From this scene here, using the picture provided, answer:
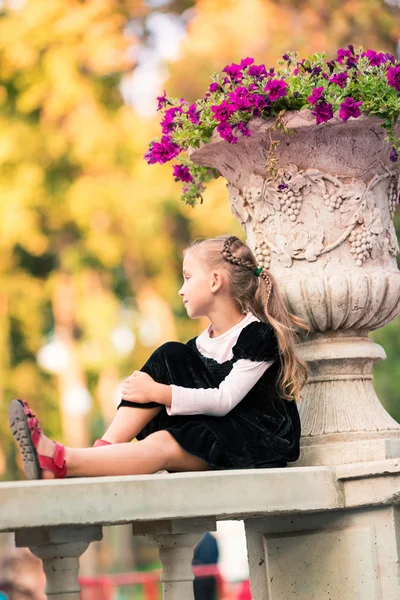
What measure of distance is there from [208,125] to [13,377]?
37.4ft

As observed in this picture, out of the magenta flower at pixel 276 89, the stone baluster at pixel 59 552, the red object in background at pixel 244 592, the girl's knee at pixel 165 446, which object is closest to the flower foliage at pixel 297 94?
the magenta flower at pixel 276 89

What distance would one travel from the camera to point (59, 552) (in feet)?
11.0

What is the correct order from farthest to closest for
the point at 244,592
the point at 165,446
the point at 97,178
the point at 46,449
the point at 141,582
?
the point at 97,178 < the point at 141,582 < the point at 244,592 < the point at 165,446 < the point at 46,449

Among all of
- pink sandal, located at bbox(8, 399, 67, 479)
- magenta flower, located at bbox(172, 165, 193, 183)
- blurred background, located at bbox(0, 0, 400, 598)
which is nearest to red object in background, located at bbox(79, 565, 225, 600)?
blurred background, located at bbox(0, 0, 400, 598)

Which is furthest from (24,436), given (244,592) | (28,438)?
(244,592)

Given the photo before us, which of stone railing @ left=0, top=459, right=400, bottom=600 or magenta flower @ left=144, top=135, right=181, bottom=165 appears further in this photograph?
magenta flower @ left=144, top=135, right=181, bottom=165

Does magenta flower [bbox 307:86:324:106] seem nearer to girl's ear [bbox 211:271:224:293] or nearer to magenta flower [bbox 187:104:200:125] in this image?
magenta flower [bbox 187:104:200:125]

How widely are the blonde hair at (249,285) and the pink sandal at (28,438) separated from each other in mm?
1059

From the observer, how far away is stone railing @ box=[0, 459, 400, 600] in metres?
3.25

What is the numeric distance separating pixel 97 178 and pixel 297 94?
34.3 feet

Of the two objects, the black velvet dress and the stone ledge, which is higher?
the black velvet dress

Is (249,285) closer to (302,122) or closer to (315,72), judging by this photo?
(302,122)

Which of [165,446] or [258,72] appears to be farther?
[258,72]

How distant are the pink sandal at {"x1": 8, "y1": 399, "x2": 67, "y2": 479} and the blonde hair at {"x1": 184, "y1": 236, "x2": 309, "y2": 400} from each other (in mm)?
1059
